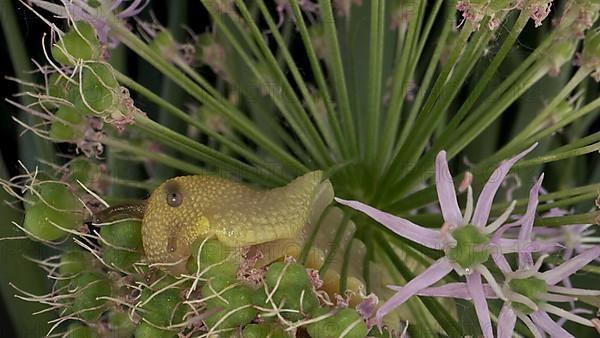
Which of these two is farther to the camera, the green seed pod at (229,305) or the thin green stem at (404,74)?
the thin green stem at (404,74)

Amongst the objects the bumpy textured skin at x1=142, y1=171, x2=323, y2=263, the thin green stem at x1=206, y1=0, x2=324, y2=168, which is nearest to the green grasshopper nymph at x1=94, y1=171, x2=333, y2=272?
the bumpy textured skin at x1=142, y1=171, x2=323, y2=263

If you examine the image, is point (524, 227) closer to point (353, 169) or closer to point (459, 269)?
point (459, 269)

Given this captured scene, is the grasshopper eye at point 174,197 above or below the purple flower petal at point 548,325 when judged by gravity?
above

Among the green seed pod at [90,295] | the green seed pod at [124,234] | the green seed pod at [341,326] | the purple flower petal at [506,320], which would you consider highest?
the green seed pod at [124,234]

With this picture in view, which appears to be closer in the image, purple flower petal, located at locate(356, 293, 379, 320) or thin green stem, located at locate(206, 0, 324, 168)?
purple flower petal, located at locate(356, 293, 379, 320)

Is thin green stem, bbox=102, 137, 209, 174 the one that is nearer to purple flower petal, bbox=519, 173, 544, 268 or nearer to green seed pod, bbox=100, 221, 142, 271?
green seed pod, bbox=100, 221, 142, 271

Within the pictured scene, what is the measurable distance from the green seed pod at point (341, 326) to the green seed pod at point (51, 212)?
7.7 inches

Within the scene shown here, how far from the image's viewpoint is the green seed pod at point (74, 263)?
0.61 meters

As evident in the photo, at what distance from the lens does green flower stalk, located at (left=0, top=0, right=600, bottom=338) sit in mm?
503

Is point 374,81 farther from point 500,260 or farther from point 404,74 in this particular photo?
point 500,260

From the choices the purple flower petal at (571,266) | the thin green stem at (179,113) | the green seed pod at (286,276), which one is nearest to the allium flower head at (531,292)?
the purple flower petal at (571,266)

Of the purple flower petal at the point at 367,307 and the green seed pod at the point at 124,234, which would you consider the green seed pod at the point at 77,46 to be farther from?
the purple flower petal at the point at 367,307

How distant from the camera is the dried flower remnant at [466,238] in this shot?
1.61 ft

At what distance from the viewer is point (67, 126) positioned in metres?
0.65
